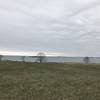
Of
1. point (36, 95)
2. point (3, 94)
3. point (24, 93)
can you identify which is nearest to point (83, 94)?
point (36, 95)

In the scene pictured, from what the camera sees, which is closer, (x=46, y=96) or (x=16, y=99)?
(x=16, y=99)

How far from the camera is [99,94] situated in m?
12.3

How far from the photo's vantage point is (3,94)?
12094mm

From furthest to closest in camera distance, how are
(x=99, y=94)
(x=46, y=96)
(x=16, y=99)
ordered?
(x=99, y=94), (x=46, y=96), (x=16, y=99)

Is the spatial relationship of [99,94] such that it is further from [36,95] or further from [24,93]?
[24,93]

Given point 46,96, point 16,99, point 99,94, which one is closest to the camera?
point 16,99

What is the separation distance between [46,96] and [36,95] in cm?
66

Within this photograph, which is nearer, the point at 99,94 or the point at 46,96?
the point at 46,96

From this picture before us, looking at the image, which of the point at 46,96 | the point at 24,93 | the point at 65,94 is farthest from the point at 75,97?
the point at 24,93

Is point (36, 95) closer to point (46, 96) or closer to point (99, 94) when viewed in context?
point (46, 96)

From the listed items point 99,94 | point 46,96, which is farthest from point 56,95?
point 99,94

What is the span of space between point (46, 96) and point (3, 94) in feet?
9.03

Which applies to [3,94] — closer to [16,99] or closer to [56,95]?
[16,99]

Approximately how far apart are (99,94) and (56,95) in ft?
9.22
